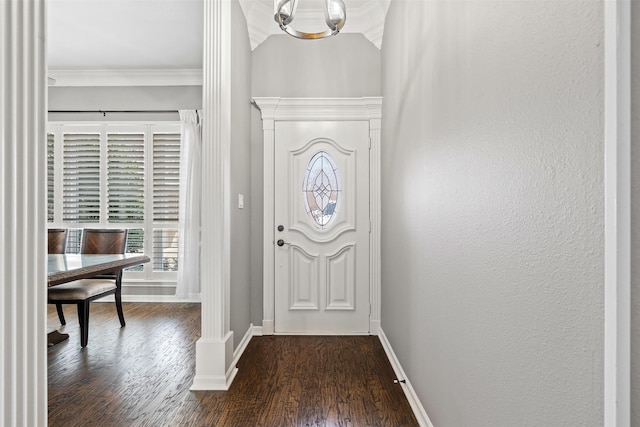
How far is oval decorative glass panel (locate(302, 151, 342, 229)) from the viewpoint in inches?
130

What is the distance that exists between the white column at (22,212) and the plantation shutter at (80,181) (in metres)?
4.51

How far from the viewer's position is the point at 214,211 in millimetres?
2238

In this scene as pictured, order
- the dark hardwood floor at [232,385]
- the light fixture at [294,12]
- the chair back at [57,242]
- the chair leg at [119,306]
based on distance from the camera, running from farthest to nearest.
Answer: the chair back at [57,242] → the chair leg at [119,306] → the dark hardwood floor at [232,385] → the light fixture at [294,12]

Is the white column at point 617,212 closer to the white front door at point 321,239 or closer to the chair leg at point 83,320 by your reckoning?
the white front door at point 321,239

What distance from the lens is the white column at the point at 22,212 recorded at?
611mm

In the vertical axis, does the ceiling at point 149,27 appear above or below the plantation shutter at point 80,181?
above

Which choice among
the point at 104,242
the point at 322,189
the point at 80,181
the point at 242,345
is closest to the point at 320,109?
the point at 322,189

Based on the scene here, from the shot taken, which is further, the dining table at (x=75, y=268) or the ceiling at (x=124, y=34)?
the ceiling at (x=124, y=34)

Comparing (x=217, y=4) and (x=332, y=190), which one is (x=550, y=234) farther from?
(x=332, y=190)

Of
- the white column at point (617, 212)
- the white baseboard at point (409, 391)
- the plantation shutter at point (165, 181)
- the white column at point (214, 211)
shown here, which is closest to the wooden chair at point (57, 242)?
the plantation shutter at point (165, 181)

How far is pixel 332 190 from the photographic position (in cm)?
331

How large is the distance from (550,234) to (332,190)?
257cm

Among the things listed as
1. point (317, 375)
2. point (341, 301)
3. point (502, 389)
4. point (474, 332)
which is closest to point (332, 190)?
point (341, 301)

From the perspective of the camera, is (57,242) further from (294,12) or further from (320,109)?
(294,12)
